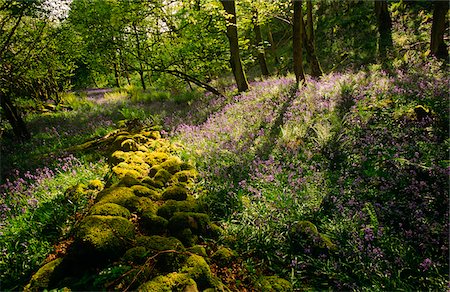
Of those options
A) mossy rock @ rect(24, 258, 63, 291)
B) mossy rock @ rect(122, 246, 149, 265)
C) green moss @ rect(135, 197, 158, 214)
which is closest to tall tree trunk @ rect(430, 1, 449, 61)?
green moss @ rect(135, 197, 158, 214)

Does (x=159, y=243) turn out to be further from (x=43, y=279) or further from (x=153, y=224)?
(x=43, y=279)

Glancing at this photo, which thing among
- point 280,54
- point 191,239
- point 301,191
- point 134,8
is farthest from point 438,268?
point 280,54

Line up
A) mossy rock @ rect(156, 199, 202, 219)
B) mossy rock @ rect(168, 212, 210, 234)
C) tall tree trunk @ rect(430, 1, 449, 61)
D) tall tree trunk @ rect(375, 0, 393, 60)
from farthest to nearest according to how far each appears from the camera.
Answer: tall tree trunk @ rect(375, 0, 393, 60)
tall tree trunk @ rect(430, 1, 449, 61)
mossy rock @ rect(156, 199, 202, 219)
mossy rock @ rect(168, 212, 210, 234)

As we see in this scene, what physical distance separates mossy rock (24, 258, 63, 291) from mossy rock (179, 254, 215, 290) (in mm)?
1598

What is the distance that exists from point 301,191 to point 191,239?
2.02 meters

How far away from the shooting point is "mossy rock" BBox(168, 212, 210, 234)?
13.9 feet

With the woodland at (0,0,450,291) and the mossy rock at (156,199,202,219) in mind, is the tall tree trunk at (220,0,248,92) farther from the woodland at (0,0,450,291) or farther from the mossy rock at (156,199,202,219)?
the mossy rock at (156,199,202,219)

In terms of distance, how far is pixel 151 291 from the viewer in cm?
308

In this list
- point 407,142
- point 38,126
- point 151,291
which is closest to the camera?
point 151,291

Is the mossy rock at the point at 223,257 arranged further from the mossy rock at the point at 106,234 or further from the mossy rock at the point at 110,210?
the mossy rock at the point at 110,210

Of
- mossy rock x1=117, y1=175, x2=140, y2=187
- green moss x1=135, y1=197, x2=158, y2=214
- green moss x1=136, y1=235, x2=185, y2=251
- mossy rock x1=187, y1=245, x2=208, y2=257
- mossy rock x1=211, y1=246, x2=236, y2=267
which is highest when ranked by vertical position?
mossy rock x1=117, y1=175, x2=140, y2=187

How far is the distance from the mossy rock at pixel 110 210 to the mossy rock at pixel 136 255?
0.78 meters

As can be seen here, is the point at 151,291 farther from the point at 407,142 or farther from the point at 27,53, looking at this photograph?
the point at 27,53

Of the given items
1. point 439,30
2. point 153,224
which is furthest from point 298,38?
point 153,224
